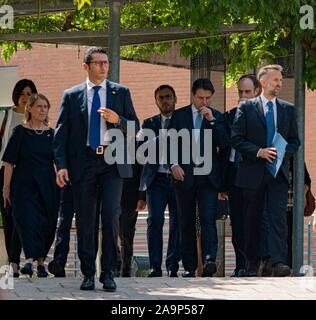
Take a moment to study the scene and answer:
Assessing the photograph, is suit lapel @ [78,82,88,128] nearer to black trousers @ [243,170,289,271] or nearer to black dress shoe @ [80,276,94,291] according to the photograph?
black dress shoe @ [80,276,94,291]

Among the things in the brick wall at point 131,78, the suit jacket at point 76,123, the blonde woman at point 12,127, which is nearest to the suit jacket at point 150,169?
the blonde woman at point 12,127

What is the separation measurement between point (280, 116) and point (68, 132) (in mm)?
2514

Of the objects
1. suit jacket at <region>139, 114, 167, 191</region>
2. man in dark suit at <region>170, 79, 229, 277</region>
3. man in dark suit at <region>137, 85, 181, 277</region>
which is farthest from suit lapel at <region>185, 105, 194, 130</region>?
suit jacket at <region>139, 114, 167, 191</region>

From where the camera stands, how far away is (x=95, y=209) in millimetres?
11141

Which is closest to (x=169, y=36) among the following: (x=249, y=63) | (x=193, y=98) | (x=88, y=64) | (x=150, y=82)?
(x=249, y=63)

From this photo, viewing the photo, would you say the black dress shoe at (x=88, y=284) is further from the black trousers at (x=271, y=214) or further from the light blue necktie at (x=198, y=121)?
the light blue necktie at (x=198, y=121)

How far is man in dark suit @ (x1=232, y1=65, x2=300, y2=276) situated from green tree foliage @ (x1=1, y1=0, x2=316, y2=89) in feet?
2.32

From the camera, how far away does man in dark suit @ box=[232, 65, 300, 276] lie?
12.7 meters

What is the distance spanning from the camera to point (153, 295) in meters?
11.1

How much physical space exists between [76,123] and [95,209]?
0.72m

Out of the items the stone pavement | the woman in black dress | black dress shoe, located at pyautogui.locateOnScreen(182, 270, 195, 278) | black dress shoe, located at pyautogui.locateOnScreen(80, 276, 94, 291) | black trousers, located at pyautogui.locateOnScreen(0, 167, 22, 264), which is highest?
the woman in black dress

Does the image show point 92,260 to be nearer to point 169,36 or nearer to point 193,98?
point 193,98

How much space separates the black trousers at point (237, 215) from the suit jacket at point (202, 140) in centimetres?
23

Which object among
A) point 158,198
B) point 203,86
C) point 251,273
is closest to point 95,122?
point 203,86
